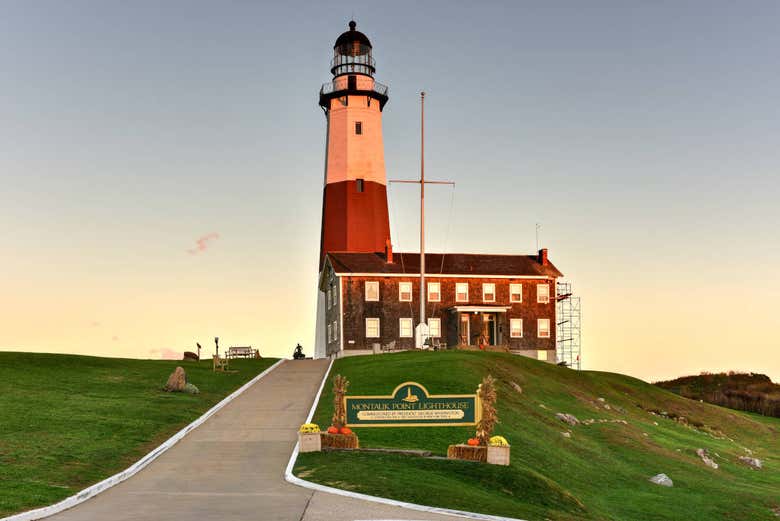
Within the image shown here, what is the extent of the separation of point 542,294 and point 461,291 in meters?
6.27

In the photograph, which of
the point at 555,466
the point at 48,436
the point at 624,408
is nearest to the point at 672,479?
the point at 555,466

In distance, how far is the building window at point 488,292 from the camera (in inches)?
2547

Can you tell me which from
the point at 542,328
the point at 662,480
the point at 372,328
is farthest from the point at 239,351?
the point at 662,480

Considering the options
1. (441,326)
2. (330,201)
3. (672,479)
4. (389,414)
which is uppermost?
(330,201)

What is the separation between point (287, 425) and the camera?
30.5 metres

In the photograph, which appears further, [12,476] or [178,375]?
[178,375]

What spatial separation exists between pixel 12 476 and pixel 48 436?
5.76 meters

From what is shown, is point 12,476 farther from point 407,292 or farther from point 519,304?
point 519,304

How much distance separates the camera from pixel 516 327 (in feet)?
213

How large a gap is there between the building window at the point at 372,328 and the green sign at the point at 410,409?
120ft

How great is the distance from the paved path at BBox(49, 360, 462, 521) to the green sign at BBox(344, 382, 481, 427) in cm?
236

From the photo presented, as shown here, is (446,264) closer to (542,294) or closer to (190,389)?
(542,294)

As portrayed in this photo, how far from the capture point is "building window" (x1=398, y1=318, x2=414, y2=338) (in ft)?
205

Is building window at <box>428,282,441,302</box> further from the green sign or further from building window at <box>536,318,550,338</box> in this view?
the green sign
